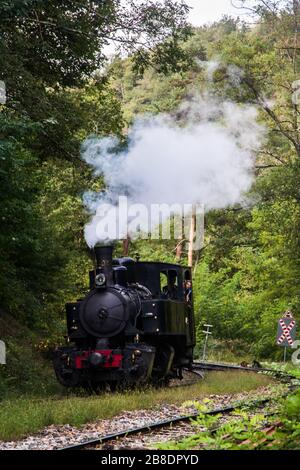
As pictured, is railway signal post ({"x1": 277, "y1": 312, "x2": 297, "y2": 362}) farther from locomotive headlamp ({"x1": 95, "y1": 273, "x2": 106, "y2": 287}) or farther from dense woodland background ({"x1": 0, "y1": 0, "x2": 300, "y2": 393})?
locomotive headlamp ({"x1": 95, "y1": 273, "x2": 106, "y2": 287})

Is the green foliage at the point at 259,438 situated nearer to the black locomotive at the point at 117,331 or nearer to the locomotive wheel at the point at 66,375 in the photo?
the black locomotive at the point at 117,331

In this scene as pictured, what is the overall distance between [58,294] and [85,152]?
353 centimetres

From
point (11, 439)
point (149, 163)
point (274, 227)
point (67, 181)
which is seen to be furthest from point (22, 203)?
point (274, 227)

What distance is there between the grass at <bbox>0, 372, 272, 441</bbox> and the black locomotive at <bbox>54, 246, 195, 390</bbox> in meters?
0.68

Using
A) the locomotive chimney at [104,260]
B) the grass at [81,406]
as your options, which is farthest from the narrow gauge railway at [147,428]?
the locomotive chimney at [104,260]

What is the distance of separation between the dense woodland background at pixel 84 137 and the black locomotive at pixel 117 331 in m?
1.51

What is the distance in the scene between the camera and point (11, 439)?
8.06m

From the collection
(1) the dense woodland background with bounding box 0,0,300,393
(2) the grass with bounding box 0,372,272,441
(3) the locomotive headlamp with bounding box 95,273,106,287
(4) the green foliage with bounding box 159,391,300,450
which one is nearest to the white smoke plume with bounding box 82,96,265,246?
(1) the dense woodland background with bounding box 0,0,300,393

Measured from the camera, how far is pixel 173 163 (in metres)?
17.9

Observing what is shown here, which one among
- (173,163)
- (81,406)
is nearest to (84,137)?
(173,163)

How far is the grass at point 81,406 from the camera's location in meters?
8.64

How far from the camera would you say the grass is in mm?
8637

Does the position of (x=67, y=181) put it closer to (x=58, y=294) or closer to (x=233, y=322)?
(x=58, y=294)

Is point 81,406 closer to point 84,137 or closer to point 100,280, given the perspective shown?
point 100,280
